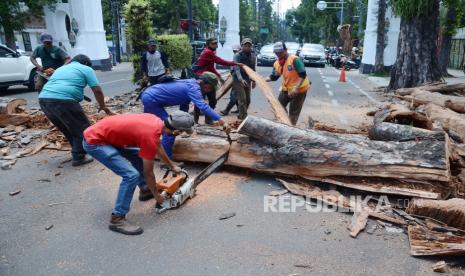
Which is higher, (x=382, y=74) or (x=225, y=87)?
(x=225, y=87)

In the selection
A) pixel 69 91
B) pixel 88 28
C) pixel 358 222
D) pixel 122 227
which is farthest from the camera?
pixel 88 28

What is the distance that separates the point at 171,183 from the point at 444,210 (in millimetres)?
2702

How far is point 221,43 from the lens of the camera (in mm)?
21969

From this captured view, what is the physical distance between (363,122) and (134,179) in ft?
20.3

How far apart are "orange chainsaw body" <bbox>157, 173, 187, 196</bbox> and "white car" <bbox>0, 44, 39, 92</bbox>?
10.0 metres

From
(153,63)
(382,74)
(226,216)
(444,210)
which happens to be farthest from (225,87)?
(382,74)

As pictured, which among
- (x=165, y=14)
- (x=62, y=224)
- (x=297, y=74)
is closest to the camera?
(x=62, y=224)

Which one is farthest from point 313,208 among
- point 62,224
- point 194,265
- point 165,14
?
point 165,14

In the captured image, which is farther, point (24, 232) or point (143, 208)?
point (143, 208)

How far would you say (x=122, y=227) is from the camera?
3605 millimetres

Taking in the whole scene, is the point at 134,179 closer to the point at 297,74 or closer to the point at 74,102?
the point at 74,102

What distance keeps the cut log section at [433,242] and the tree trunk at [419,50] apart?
10.2m

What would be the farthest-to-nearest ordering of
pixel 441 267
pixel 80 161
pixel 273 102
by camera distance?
pixel 273 102
pixel 80 161
pixel 441 267

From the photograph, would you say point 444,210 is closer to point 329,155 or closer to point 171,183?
point 329,155
